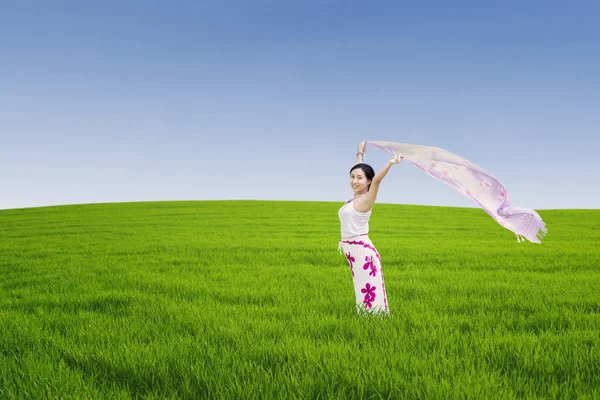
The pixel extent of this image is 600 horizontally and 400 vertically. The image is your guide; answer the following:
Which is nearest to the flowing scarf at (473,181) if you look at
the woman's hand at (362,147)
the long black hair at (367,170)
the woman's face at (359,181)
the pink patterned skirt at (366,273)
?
the woman's hand at (362,147)

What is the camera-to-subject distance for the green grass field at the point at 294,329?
366 centimetres

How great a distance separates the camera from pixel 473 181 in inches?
233

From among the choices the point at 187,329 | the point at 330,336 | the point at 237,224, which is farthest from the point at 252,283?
the point at 237,224

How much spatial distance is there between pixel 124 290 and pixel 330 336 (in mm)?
4658

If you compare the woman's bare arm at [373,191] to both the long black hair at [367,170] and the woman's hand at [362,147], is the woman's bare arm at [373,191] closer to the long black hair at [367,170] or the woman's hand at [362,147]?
the long black hair at [367,170]

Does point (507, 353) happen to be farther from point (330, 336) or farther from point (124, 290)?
point (124, 290)

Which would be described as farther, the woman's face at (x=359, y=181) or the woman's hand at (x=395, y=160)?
the woman's face at (x=359, y=181)

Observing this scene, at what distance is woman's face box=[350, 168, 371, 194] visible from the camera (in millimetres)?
5547

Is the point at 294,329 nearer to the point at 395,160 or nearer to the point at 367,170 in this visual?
the point at 367,170

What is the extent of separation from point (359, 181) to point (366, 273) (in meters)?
1.15

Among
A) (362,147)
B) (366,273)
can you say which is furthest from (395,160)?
(366,273)

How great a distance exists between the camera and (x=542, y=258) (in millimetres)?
12297

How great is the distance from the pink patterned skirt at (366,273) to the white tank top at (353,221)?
7 centimetres

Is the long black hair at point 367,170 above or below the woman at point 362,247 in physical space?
above
